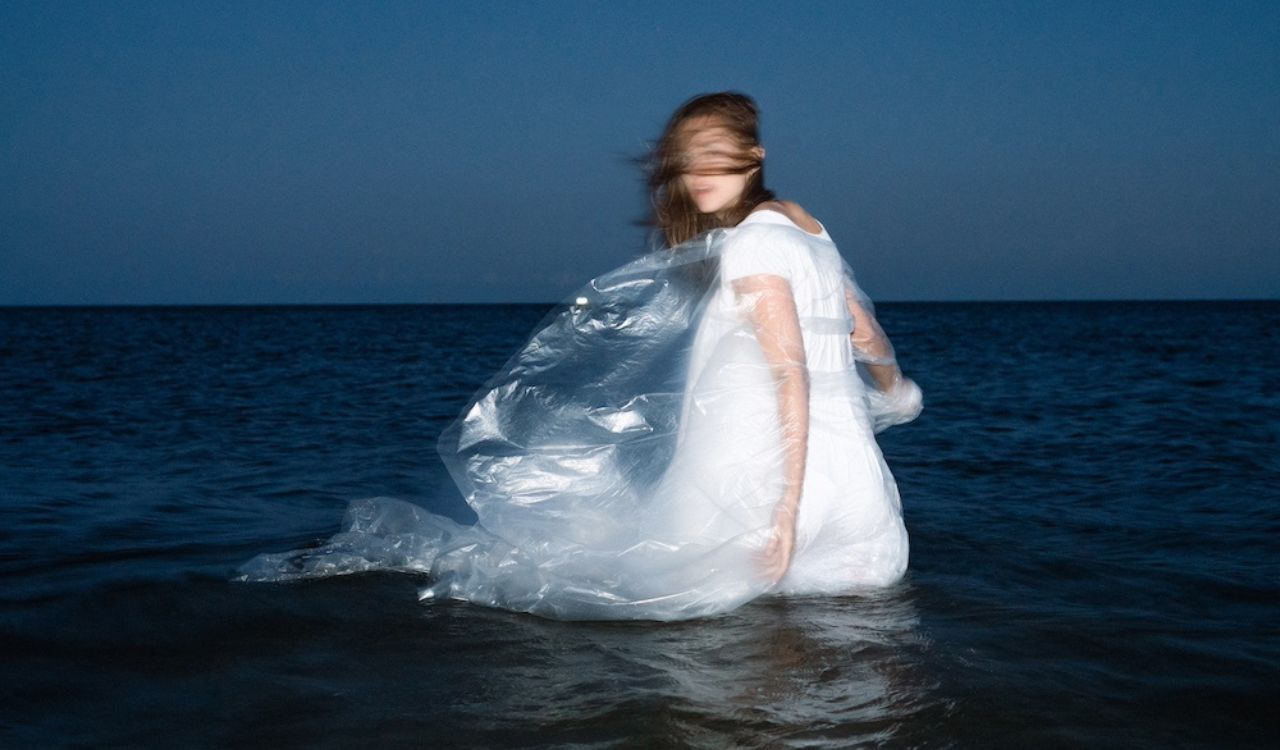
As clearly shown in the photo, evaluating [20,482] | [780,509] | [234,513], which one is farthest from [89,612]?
[20,482]

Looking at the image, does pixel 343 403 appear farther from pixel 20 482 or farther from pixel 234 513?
pixel 234 513

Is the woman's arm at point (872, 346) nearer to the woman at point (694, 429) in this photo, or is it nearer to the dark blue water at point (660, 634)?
the woman at point (694, 429)

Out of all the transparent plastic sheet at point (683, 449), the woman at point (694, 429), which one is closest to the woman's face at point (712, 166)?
the woman at point (694, 429)

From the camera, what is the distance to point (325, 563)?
3.90 m

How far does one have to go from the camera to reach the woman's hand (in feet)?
10.2

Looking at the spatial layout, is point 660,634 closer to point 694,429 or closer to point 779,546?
point 779,546

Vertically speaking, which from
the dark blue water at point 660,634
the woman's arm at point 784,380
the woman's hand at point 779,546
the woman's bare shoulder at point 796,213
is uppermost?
the woman's bare shoulder at point 796,213

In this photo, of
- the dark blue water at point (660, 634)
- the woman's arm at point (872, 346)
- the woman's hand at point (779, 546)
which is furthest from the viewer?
the woman's arm at point (872, 346)

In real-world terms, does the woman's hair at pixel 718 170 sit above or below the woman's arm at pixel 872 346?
above

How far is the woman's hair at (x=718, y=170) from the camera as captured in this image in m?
3.05

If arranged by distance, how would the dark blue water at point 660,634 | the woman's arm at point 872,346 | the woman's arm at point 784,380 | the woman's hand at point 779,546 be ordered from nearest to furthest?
the dark blue water at point 660,634 < the woman's arm at point 784,380 < the woman's hand at point 779,546 < the woman's arm at point 872,346

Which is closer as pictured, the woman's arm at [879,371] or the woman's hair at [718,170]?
the woman's hair at [718,170]

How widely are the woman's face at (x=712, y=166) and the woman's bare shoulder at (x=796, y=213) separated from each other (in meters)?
0.10

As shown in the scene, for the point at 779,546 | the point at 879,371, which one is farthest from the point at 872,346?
the point at 779,546
